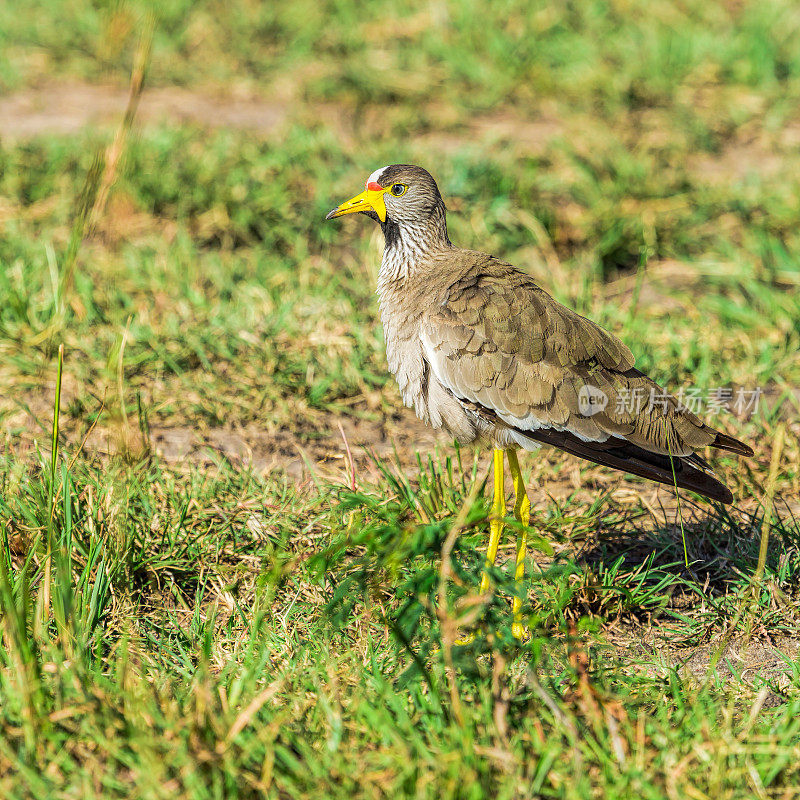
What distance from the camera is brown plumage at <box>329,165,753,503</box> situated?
3027mm

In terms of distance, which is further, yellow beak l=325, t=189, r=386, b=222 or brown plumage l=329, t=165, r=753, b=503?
yellow beak l=325, t=189, r=386, b=222

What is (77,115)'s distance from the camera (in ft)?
21.8

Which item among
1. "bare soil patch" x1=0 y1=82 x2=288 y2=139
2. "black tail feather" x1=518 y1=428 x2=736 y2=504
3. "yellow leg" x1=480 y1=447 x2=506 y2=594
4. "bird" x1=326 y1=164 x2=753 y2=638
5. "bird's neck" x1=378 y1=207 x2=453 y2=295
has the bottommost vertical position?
"yellow leg" x1=480 y1=447 x2=506 y2=594

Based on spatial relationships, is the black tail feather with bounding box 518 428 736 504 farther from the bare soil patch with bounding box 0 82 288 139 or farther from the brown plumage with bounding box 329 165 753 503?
the bare soil patch with bounding box 0 82 288 139

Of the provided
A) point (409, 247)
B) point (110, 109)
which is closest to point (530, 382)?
point (409, 247)

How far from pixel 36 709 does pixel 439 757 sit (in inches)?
36.9

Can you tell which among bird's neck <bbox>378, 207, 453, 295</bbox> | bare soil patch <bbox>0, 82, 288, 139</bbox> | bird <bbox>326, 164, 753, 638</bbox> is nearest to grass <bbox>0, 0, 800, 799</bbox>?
bare soil patch <bbox>0, 82, 288, 139</bbox>

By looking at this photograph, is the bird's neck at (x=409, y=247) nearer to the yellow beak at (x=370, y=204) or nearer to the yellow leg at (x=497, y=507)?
the yellow beak at (x=370, y=204)

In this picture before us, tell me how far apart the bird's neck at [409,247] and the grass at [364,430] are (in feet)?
2.10

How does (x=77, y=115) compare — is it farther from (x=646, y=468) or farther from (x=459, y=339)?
(x=646, y=468)

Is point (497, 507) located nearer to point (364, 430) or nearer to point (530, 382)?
point (530, 382)

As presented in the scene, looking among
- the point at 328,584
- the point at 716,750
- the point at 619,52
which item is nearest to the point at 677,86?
the point at 619,52

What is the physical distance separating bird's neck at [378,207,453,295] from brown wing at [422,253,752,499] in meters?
0.39

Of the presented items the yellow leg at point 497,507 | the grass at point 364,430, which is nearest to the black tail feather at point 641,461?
the yellow leg at point 497,507
